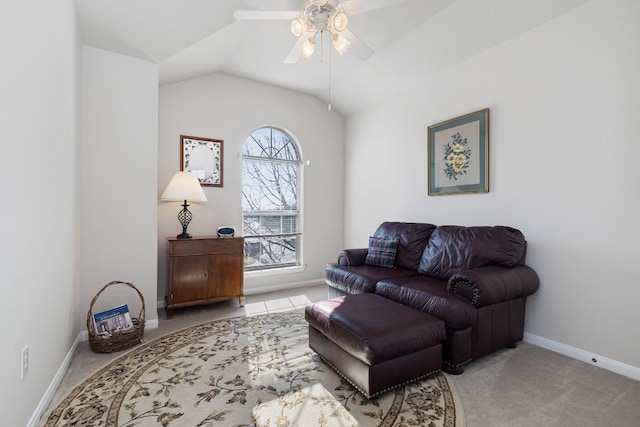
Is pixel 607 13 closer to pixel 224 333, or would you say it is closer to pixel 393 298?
pixel 393 298

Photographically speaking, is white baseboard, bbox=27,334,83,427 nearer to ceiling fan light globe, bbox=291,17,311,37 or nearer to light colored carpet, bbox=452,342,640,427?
light colored carpet, bbox=452,342,640,427

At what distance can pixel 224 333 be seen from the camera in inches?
111

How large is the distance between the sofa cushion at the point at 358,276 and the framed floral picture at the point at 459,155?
1.10 metres

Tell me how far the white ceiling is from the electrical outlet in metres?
2.49

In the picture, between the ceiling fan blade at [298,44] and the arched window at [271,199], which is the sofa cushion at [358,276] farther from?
the ceiling fan blade at [298,44]

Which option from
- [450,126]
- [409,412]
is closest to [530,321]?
[409,412]

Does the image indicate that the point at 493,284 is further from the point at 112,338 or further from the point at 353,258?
the point at 112,338

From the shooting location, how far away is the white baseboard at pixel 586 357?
2.07 m

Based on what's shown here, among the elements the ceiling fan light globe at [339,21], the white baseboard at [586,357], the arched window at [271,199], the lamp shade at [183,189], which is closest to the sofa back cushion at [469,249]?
the white baseboard at [586,357]

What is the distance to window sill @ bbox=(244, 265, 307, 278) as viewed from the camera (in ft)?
13.9

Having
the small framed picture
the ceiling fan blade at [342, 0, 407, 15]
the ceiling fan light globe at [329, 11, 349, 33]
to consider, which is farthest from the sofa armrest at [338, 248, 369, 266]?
the ceiling fan blade at [342, 0, 407, 15]

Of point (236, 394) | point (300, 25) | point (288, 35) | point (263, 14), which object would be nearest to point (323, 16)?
point (300, 25)

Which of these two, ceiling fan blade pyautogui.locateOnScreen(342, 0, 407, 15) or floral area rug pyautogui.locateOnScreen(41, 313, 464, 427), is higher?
ceiling fan blade pyautogui.locateOnScreen(342, 0, 407, 15)

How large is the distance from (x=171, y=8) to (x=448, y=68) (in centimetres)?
286
